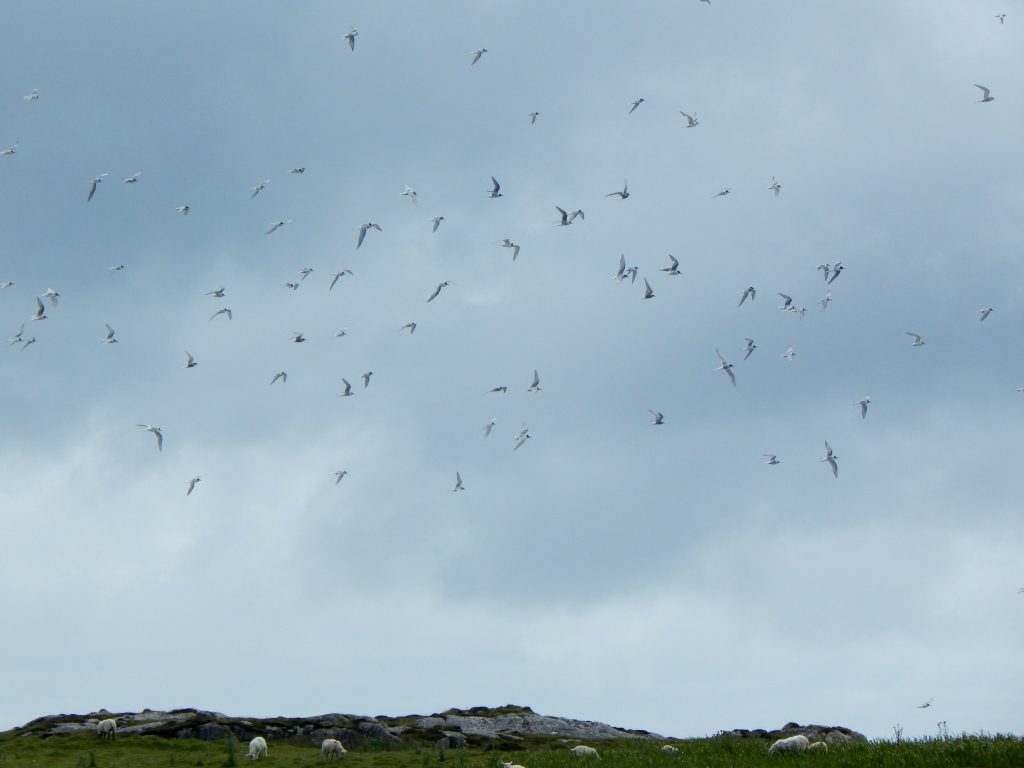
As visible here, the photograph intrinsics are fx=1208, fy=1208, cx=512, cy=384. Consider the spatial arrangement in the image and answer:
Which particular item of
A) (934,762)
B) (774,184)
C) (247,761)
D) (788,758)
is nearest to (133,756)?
(247,761)

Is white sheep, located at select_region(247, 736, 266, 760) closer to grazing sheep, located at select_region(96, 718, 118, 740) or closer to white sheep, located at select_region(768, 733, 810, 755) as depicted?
grazing sheep, located at select_region(96, 718, 118, 740)

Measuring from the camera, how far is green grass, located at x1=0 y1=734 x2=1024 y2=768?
31.0 metres

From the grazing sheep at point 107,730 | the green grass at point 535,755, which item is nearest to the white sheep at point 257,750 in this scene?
the green grass at point 535,755

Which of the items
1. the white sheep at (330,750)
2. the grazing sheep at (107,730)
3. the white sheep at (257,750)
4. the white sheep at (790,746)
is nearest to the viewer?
the white sheep at (790,746)

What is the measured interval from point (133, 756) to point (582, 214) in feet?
104

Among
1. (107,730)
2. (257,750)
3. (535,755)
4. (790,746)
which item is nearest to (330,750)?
(257,750)

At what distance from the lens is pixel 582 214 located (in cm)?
5922

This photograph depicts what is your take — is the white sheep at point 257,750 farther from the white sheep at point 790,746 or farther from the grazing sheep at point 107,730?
the white sheep at point 790,746

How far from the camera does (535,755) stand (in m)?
37.1

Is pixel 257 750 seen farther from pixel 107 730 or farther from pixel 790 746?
pixel 790 746

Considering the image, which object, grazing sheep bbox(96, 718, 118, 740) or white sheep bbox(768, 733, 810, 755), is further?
grazing sheep bbox(96, 718, 118, 740)

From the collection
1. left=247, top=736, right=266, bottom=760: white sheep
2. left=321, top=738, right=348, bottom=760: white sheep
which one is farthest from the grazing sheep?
left=321, top=738, right=348, bottom=760: white sheep

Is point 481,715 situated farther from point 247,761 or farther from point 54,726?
point 247,761

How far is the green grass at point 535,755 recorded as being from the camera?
3098 cm
